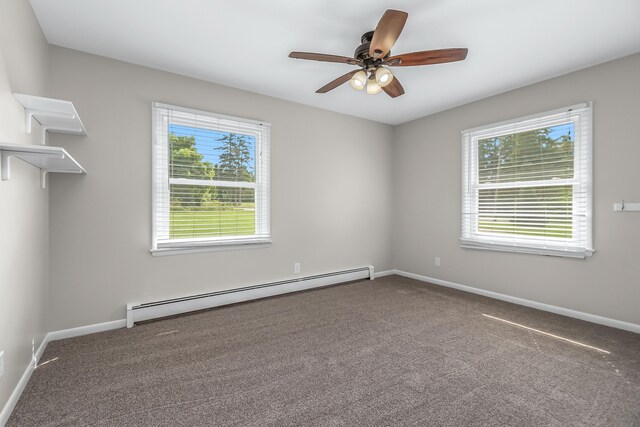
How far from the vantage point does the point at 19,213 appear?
1.80m

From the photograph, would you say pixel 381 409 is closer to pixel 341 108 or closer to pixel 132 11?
pixel 132 11

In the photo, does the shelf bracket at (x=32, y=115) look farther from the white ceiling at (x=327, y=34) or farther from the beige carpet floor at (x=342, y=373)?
the beige carpet floor at (x=342, y=373)

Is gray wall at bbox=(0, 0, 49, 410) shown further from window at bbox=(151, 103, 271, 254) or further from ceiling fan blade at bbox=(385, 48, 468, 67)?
ceiling fan blade at bbox=(385, 48, 468, 67)

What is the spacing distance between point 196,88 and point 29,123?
1567 millimetres

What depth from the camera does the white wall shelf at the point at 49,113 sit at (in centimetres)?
182

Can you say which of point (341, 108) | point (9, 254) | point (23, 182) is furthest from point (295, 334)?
point (341, 108)

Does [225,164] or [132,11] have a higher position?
[132,11]

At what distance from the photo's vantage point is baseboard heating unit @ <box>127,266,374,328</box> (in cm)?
286

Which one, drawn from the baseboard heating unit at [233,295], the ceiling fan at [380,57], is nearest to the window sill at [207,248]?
the baseboard heating unit at [233,295]

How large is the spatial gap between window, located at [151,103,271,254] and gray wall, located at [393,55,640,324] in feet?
7.84

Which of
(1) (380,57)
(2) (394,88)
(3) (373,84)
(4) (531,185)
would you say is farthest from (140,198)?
(4) (531,185)

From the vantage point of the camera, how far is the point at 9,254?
5.41 ft

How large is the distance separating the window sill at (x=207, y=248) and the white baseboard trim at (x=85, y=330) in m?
0.69

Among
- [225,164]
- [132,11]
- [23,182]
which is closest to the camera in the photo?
[23,182]
